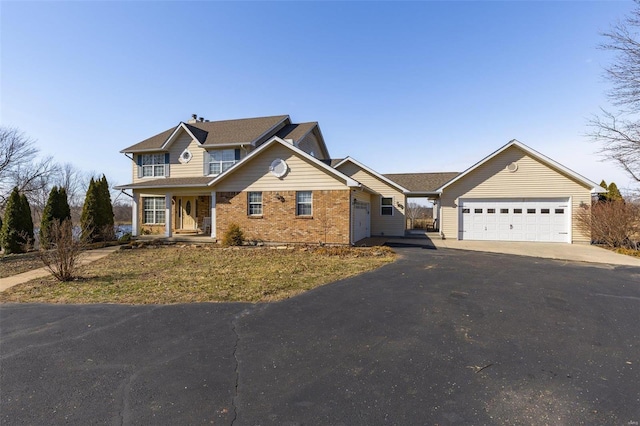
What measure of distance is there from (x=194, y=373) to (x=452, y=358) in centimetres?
315

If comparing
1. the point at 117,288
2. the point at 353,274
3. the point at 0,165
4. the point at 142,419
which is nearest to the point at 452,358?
the point at 142,419

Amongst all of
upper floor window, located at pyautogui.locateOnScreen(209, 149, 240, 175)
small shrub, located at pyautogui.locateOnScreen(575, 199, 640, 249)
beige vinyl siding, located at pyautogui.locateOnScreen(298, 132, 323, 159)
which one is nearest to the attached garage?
small shrub, located at pyautogui.locateOnScreen(575, 199, 640, 249)

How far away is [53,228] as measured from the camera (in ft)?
27.7

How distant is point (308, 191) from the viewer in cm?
1526

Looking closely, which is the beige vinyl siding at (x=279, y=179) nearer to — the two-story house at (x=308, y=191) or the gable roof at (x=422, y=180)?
the two-story house at (x=308, y=191)

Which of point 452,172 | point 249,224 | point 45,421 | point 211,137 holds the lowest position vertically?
point 45,421

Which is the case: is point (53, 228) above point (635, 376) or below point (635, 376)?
above

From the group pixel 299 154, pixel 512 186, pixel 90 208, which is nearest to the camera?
pixel 299 154

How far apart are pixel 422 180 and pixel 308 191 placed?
11125 millimetres

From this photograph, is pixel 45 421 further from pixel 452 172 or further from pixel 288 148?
pixel 452 172

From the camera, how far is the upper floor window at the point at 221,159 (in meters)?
19.1

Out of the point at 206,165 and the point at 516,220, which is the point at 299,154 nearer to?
the point at 206,165

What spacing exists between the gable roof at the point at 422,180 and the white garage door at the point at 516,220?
2827mm

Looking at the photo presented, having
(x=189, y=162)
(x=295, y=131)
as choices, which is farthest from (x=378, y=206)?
(x=189, y=162)
